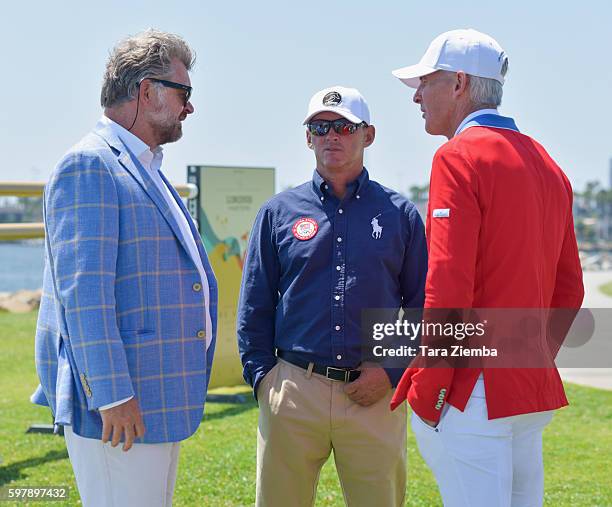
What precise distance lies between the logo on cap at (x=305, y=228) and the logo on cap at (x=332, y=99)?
510mm

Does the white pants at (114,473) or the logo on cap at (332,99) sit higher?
the logo on cap at (332,99)

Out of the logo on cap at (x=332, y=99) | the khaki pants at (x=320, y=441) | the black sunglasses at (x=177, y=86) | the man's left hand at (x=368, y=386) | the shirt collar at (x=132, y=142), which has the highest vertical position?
the logo on cap at (x=332, y=99)

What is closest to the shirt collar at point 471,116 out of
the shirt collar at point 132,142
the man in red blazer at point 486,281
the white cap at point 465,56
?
the man in red blazer at point 486,281

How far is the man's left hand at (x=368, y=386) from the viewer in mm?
3648

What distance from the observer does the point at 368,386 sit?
3.65 m

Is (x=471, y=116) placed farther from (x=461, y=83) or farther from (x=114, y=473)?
(x=114, y=473)

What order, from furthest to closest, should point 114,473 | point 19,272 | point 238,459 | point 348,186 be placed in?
1. point 19,272
2. point 238,459
3. point 348,186
4. point 114,473

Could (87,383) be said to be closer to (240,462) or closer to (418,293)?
(418,293)

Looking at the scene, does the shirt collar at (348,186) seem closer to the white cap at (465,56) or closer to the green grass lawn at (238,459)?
the white cap at (465,56)

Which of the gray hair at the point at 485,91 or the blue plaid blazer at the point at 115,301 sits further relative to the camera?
the gray hair at the point at 485,91

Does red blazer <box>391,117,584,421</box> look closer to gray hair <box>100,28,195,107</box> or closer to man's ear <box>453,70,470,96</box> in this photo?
man's ear <box>453,70,470,96</box>

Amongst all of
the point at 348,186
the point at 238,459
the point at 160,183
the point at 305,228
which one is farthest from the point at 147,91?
the point at 238,459

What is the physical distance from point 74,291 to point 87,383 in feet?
0.95

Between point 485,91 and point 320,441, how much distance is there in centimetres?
159
